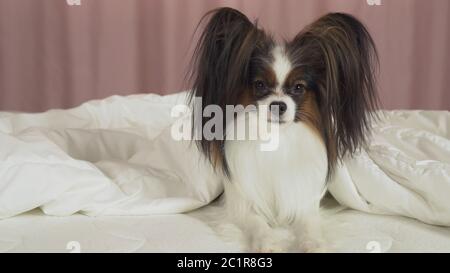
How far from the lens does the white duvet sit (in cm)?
146

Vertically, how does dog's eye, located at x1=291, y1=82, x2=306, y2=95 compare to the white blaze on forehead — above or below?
below

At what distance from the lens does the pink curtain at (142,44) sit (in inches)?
139

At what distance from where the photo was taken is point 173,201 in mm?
1562

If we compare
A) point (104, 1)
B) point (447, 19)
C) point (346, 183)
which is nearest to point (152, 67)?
point (104, 1)

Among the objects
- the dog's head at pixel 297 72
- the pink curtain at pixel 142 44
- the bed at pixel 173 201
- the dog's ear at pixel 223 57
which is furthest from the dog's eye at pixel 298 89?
the pink curtain at pixel 142 44

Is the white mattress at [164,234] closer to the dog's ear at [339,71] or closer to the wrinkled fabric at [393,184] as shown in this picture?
the wrinkled fabric at [393,184]

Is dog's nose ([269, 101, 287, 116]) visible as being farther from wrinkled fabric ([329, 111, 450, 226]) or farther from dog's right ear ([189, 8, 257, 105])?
wrinkled fabric ([329, 111, 450, 226])

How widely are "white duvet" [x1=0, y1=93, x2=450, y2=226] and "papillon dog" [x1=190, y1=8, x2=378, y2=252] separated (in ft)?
0.43

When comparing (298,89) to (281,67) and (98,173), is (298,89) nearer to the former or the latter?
(281,67)

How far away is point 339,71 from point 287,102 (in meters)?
0.18

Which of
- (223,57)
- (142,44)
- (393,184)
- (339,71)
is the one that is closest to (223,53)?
(223,57)

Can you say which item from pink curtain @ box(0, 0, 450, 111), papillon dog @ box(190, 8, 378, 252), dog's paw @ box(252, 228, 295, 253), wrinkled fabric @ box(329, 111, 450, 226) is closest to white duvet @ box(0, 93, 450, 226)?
wrinkled fabric @ box(329, 111, 450, 226)
